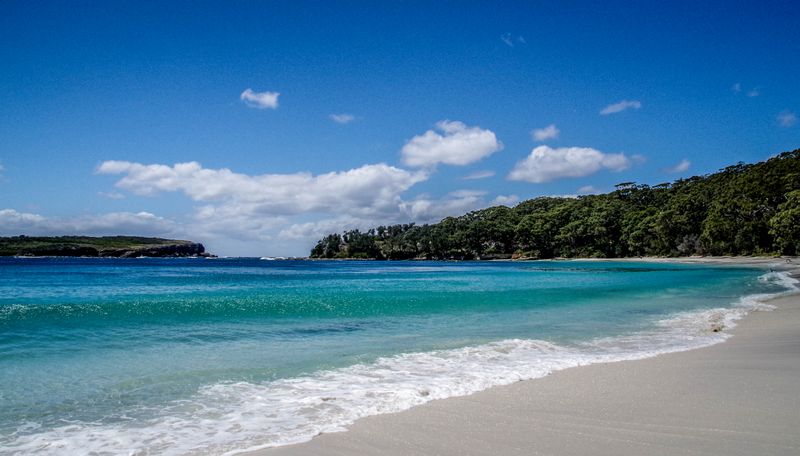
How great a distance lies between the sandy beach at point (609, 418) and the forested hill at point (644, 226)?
68.9 metres

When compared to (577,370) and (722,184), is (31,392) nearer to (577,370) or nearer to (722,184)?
(577,370)

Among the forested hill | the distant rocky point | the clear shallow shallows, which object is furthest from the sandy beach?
the distant rocky point

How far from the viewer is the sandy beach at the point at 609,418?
14.7 ft

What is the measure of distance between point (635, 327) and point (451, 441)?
11250mm

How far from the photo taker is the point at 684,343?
1098cm

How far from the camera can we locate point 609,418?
5.34 m

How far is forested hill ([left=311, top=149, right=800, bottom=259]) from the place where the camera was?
250 ft

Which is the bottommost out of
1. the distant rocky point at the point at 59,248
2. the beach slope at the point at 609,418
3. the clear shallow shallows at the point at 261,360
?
the clear shallow shallows at the point at 261,360

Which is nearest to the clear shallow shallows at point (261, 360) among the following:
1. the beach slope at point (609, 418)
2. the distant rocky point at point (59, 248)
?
the beach slope at point (609, 418)

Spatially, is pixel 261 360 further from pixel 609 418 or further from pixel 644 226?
pixel 644 226

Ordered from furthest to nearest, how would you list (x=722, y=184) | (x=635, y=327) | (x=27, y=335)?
1. (x=722, y=184)
2. (x=635, y=327)
3. (x=27, y=335)

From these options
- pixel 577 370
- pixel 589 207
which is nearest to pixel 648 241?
pixel 589 207

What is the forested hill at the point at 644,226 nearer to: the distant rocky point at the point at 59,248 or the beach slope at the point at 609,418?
the beach slope at the point at 609,418

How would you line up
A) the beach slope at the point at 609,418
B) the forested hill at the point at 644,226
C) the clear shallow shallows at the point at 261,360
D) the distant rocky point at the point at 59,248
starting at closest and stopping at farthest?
the beach slope at the point at 609,418, the clear shallow shallows at the point at 261,360, the forested hill at the point at 644,226, the distant rocky point at the point at 59,248
